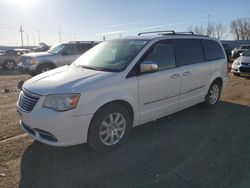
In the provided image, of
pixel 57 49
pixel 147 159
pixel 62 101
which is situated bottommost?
pixel 147 159

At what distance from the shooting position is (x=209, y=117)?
231 inches

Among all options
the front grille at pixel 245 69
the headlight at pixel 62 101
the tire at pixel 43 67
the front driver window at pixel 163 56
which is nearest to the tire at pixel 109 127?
the headlight at pixel 62 101

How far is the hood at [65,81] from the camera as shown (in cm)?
367

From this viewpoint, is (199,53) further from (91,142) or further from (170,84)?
(91,142)

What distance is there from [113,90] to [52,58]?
9.33m

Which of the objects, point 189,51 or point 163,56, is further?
point 189,51

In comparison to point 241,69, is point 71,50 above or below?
above

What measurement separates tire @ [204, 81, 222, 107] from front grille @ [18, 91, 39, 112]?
416 cm

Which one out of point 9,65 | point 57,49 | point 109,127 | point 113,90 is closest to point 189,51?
point 113,90

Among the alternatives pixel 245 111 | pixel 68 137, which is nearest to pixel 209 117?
pixel 245 111

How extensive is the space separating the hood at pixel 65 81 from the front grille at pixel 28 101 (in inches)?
3.2

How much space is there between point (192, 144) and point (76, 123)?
80.6 inches

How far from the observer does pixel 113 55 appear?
15.7 feet

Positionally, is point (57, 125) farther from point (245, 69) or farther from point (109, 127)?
point (245, 69)
